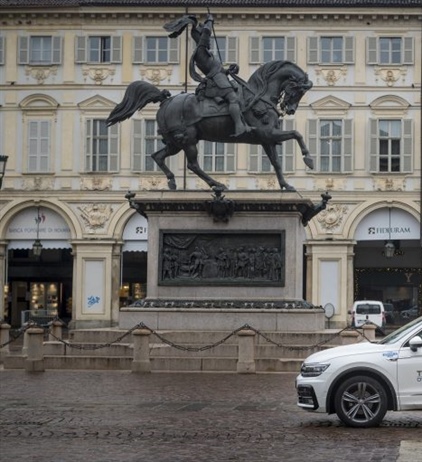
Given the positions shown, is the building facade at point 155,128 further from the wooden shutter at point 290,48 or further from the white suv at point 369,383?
the white suv at point 369,383

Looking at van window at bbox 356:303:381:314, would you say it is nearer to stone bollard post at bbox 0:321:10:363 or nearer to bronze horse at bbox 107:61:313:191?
stone bollard post at bbox 0:321:10:363

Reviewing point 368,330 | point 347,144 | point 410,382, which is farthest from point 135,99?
point 347,144

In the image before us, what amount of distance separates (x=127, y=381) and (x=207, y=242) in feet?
17.8

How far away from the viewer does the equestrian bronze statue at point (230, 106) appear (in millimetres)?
27547

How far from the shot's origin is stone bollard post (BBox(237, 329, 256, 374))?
2445cm

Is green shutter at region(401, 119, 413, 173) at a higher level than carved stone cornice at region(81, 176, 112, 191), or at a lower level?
higher

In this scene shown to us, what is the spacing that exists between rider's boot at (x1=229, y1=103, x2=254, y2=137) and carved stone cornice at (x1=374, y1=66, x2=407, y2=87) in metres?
27.9

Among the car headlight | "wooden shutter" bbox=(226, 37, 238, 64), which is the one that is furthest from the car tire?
"wooden shutter" bbox=(226, 37, 238, 64)

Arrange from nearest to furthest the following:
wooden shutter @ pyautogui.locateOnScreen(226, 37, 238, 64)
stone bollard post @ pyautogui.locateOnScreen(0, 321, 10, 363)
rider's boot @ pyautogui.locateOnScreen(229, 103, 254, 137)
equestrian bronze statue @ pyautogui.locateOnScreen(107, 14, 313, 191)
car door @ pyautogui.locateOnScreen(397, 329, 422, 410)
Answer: car door @ pyautogui.locateOnScreen(397, 329, 422, 410)
rider's boot @ pyautogui.locateOnScreen(229, 103, 254, 137)
equestrian bronze statue @ pyautogui.locateOnScreen(107, 14, 313, 191)
stone bollard post @ pyautogui.locateOnScreen(0, 321, 10, 363)
wooden shutter @ pyautogui.locateOnScreen(226, 37, 238, 64)

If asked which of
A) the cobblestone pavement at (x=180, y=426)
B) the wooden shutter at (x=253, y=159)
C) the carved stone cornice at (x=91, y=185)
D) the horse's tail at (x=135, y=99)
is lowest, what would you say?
the cobblestone pavement at (x=180, y=426)

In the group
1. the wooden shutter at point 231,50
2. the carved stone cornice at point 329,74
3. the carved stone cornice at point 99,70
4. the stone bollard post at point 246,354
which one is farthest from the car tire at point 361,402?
the carved stone cornice at point 99,70

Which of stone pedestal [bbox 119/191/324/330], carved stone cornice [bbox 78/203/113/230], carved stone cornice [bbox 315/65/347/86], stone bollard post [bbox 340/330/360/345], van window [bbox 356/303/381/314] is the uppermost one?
carved stone cornice [bbox 315/65/347/86]

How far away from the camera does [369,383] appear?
49.5ft

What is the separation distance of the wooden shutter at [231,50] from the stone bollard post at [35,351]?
101ft
